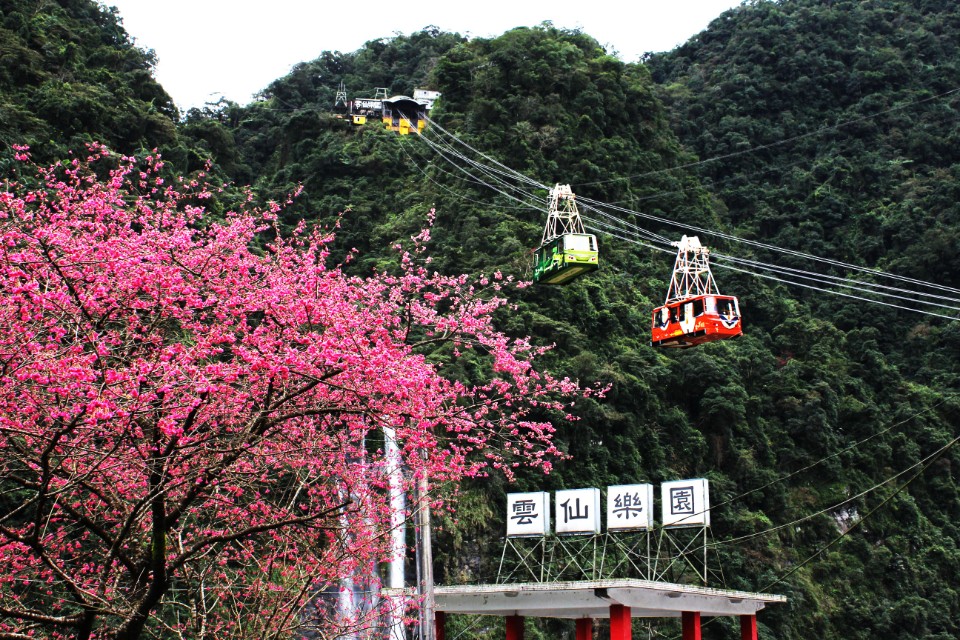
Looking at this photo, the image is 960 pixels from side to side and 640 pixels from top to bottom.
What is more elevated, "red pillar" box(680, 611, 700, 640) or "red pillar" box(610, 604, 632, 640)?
"red pillar" box(610, 604, 632, 640)

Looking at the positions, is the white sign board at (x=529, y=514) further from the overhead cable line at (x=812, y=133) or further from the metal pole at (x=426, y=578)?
the overhead cable line at (x=812, y=133)

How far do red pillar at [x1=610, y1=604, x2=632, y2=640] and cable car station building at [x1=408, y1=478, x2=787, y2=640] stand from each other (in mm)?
19

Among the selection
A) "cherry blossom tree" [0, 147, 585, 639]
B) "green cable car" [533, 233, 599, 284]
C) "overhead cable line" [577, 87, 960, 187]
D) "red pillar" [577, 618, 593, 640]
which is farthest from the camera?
"overhead cable line" [577, 87, 960, 187]

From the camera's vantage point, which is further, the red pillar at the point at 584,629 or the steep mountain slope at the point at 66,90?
the steep mountain slope at the point at 66,90

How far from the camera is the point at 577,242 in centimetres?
2047

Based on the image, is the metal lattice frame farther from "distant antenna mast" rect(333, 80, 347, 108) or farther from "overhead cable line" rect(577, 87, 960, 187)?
"distant antenna mast" rect(333, 80, 347, 108)

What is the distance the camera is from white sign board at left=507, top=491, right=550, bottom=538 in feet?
68.9

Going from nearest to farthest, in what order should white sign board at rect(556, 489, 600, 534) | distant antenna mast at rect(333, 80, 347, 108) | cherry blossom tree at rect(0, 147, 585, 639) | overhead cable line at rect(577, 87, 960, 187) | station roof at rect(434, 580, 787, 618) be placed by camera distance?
cherry blossom tree at rect(0, 147, 585, 639)
station roof at rect(434, 580, 787, 618)
white sign board at rect(556, 489, 600, 534)
overhead cable line at rect(577, 87, 960, 187)
distant antenna mast at rect(333, 80, 347, 108)

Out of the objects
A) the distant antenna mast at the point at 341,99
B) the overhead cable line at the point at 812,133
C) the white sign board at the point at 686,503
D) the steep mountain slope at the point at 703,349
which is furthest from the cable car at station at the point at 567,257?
the distant antenna mast at the point at 341,99

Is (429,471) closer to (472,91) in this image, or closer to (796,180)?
(472,91)

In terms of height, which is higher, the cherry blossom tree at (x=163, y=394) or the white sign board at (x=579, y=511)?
the cherry blossom tree at (x=163, y=394)

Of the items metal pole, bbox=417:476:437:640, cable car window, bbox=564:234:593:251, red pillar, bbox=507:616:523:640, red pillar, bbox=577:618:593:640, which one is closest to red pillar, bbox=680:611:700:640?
red pillar, bbox=577:618:593:640

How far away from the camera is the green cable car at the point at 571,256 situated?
66.7ft

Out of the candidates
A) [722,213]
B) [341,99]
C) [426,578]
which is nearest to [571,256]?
[426,578]
